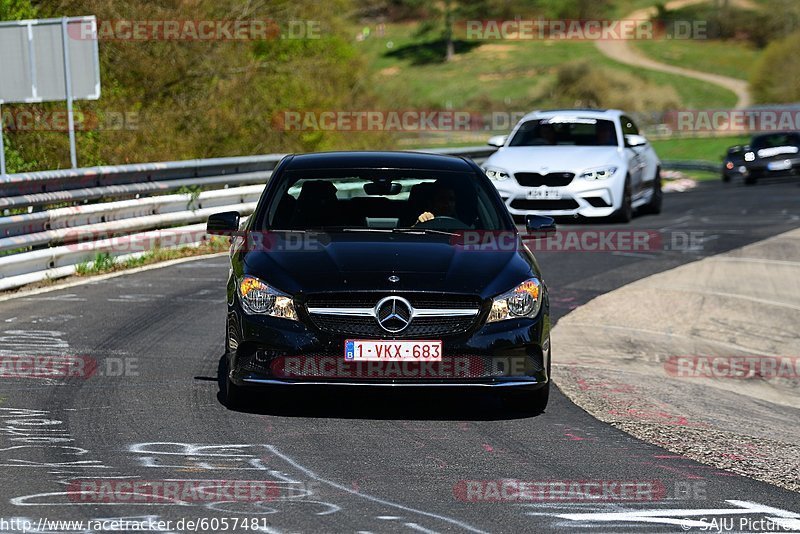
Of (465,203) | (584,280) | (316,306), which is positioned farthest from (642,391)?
(584,280)

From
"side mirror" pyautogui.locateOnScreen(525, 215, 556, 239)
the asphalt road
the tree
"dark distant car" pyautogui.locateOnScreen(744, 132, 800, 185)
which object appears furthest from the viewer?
the tree

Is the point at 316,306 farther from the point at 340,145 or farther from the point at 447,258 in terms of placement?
the point at 340,145

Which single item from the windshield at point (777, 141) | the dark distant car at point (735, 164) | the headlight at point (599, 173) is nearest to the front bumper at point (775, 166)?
the dark distant car at point (735, 164)

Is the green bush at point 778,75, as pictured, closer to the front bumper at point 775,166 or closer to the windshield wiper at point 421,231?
the front bumper at point 775,166

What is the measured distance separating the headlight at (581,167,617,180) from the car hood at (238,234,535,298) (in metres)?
11.2

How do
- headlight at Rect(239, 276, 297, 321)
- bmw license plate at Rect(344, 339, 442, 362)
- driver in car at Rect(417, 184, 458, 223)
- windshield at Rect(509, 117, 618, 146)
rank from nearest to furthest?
bmw license plate at Rect(344, 339, 442, 362)
headlight at Rect(239, 276, 297, 321)
driver in car at Rect(417, 184, 458, 223)
windshield at Rect(509, 117, 618, 146)

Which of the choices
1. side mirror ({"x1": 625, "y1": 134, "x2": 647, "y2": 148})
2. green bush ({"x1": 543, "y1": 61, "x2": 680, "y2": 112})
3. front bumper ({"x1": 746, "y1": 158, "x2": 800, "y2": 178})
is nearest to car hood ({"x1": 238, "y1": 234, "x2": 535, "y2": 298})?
side mirror ({"x1": 625, "y1": 134, "x2": 647, "y2": 148})

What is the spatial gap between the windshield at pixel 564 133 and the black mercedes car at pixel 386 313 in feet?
40.6

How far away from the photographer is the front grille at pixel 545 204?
63.1 feet

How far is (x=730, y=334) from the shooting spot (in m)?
12.7

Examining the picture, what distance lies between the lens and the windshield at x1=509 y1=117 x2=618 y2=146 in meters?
20.6

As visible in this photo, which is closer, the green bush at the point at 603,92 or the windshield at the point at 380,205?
the windshield at the point at 380,205

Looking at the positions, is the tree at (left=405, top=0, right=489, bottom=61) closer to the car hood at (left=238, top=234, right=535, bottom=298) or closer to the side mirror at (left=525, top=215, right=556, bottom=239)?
the side mirror at (left=525, top=215, right=556, bottom=239)

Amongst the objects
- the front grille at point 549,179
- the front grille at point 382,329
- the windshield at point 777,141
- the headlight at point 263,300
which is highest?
the headlight at point 263,300
